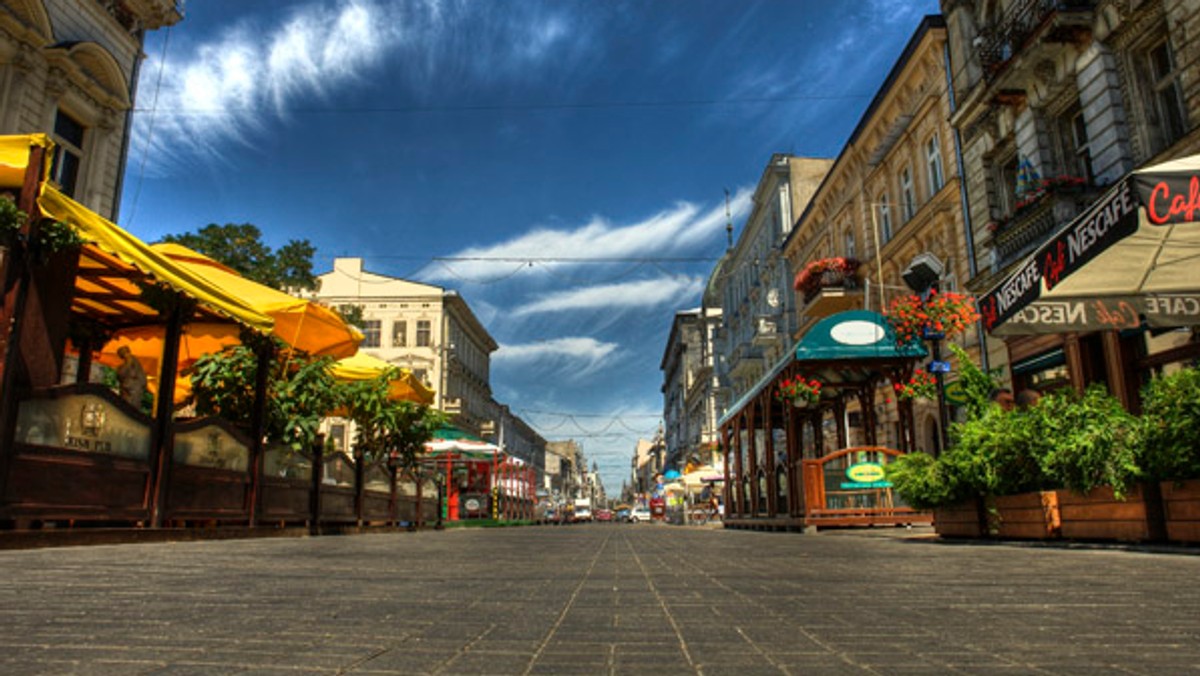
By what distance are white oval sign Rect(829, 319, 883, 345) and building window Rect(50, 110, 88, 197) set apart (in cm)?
1648

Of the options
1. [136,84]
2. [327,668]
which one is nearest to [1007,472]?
[327,668]

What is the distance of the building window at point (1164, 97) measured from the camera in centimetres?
1166

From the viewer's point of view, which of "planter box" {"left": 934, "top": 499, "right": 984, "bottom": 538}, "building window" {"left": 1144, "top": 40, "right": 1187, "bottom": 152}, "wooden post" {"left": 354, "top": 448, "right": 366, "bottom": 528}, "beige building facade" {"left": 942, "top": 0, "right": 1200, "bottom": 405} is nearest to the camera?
"planter box" {"left": 934, "top": 499, "right": 984, "bottom": 538}

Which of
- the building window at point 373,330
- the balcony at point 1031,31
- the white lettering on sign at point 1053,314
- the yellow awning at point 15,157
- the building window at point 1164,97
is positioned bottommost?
the white lettering on sign at point 1053,314

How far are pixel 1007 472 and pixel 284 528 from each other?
9335 millimetres

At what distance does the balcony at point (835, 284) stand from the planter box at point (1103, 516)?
1834 centimetres

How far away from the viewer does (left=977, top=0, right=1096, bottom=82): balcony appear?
13164 mm

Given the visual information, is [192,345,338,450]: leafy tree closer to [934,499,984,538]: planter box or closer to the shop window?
[934,499,984,538]: planter box

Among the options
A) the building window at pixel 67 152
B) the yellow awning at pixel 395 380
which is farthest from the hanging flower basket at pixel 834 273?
the building window at pixel 67 152

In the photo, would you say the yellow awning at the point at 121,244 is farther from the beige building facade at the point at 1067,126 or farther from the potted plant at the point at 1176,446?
the beige building facade at the point at 1067,126

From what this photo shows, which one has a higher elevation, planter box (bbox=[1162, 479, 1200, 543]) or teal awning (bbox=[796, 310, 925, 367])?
teal awning (bbox=[796, 310, 925, 367])

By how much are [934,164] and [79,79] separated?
2098 cm

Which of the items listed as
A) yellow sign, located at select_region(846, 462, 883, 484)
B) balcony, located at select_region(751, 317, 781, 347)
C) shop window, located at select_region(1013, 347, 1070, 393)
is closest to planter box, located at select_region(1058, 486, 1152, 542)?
yellow sign, located at select_region(846, 462, 883, 484)

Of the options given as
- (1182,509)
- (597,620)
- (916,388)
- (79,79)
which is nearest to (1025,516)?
(1182,509)
